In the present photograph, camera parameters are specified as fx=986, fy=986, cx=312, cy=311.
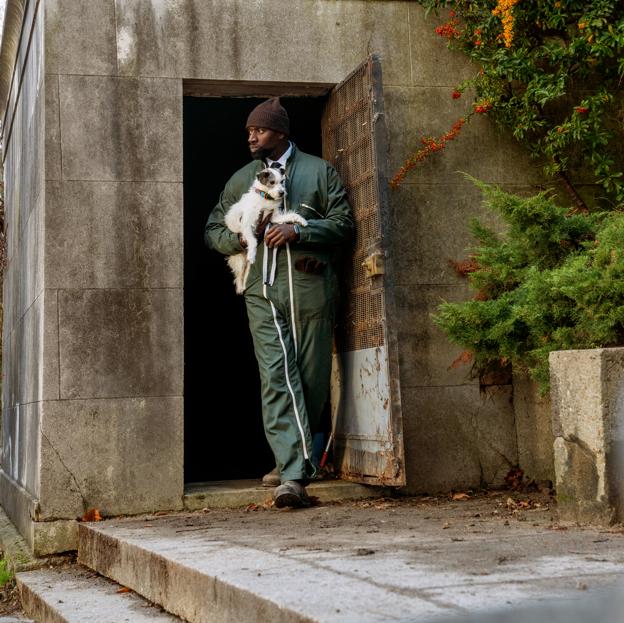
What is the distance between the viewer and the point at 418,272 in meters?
6.41

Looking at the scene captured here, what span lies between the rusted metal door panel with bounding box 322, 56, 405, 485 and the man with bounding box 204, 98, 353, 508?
0.55ft

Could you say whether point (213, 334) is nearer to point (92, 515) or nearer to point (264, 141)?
point (264, 141)

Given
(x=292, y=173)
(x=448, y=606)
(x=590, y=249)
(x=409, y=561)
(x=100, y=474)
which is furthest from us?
(x=292, y=173)

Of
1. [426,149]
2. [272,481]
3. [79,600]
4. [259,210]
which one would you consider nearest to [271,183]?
[259,210]

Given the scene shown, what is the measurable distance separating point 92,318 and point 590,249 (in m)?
2.89

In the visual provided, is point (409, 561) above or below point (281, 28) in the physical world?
below

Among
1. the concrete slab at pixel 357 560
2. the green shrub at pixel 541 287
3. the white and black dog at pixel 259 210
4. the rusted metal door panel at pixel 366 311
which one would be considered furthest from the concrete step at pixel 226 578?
→ the white and black dog at pixel 259 210

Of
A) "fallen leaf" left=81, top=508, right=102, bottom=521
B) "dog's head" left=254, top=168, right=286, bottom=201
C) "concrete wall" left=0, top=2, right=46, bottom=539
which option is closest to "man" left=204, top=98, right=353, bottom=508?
"dog's head" left=254, top=168, right=286, bottom=201

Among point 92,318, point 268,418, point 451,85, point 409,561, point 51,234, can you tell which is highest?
point 451,85

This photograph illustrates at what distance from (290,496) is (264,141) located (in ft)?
7.31

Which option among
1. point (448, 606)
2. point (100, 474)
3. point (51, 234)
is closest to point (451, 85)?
point (51, 234)

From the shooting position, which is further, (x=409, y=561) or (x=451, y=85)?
(x=451, y=85)

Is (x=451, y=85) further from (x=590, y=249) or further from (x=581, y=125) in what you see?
(x=590, y=249)

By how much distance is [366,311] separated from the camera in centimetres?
599
